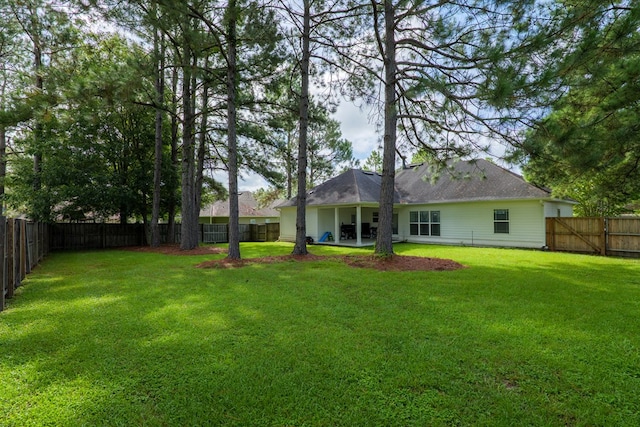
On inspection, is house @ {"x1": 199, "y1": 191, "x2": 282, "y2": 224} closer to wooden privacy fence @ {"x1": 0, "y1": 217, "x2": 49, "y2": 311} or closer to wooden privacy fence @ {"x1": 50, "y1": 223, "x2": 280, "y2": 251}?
wooden privacy fence @ {"x1": 50, "y1": 223, "x2": 280, "y2": 251}

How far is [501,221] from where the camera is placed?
14.3 m

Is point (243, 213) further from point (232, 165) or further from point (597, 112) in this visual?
point (597, 112)

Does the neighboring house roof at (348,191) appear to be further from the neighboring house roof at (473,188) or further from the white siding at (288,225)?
the neighboring house roof at (473,188)

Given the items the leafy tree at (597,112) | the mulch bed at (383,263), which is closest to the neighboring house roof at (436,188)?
the mulch bed at (383,263)

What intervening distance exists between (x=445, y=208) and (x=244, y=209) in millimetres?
19377

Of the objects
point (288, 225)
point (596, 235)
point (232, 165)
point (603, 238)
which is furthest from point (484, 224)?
point (232, 165)

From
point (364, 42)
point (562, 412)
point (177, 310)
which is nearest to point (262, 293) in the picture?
point (177, 310)

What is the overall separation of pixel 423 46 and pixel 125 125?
14.7m

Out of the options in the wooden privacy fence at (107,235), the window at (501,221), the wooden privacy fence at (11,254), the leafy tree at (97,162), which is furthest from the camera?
the wooden privacy fence at (107,235)

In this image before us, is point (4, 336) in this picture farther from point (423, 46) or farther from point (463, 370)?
point (423, 46)

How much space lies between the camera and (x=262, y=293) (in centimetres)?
584

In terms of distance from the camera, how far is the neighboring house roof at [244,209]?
91.3 feet

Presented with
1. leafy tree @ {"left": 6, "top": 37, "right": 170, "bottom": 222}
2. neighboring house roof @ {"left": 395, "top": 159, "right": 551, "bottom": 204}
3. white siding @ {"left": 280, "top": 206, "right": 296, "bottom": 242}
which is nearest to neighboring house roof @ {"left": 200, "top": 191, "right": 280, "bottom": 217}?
white siding @ {"left": 280, "top": 206, "right": 296, "bottom": 242}

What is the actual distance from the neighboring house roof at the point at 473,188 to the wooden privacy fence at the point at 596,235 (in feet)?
4.75
